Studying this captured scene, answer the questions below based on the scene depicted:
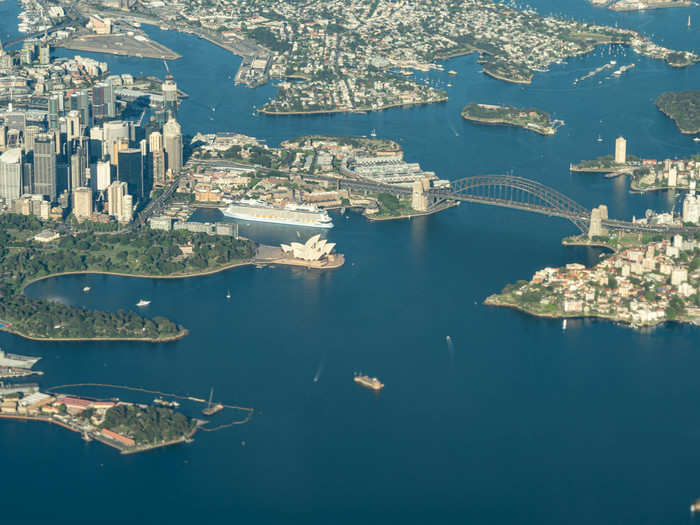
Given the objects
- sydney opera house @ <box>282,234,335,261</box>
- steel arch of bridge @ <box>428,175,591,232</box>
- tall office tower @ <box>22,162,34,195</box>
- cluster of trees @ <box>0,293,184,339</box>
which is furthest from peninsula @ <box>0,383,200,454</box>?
steel arch of bridge @ <box>428,175,591,232</box>

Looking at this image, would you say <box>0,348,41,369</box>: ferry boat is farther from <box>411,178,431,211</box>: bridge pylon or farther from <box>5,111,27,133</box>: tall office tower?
<box>5,111,27,133</box>: tall office tower

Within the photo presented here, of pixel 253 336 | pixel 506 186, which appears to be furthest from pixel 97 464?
pixel 506 186

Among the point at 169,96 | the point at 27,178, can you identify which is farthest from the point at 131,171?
the point at 169,96

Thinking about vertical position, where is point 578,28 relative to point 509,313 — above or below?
above

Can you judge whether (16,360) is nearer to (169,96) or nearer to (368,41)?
(169,96)

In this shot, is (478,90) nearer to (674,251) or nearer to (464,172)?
(464,172)

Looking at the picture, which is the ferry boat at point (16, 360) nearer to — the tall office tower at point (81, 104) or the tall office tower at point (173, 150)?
the tall office tower at point (173, 150)

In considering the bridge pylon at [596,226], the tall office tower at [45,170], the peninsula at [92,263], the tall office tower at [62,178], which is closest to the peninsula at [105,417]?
the peninsula at [92,263]
